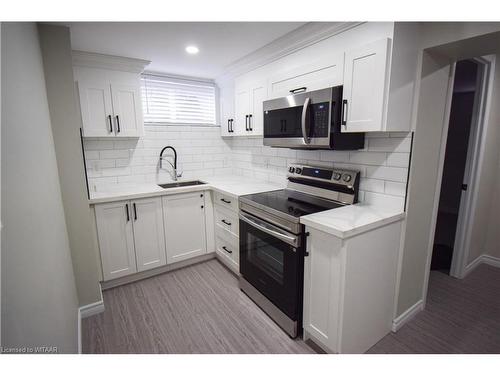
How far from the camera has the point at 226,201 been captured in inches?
104

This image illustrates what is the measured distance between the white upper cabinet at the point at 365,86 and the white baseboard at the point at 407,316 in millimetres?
1477

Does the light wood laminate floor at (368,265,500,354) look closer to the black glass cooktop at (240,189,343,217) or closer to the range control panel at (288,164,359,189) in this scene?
the black glass cooktop at (240,189,343,217)

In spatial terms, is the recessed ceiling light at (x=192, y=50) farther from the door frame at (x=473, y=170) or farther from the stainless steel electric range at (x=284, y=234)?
Result: the door frame at (x=473, y=170)

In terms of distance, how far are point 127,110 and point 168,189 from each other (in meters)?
0.96

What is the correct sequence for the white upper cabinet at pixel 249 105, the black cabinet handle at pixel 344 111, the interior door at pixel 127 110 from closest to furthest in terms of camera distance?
1. the black cabinet handle at pixel 344 111
2. the white upper cabinet at pixel 249 105
3. the interior door at pixel 127 110

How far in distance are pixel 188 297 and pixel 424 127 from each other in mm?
2391

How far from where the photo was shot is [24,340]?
763 millimetres

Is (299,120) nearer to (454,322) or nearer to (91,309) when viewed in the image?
(454,322)

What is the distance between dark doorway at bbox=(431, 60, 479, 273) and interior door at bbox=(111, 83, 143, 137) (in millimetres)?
3412

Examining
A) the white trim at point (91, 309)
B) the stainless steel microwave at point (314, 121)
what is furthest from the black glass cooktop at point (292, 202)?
the white trim at point (91, 309)

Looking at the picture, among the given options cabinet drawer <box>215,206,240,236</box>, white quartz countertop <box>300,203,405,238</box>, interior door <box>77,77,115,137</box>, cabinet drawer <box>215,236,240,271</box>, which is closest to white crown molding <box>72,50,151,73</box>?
interior door <box>77,77,115,137</box>

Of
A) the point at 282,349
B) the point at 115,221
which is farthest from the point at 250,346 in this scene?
the point at 115,221

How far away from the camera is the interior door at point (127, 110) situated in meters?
2.65

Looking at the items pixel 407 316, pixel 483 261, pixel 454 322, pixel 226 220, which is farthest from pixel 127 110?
pixel 483 261
